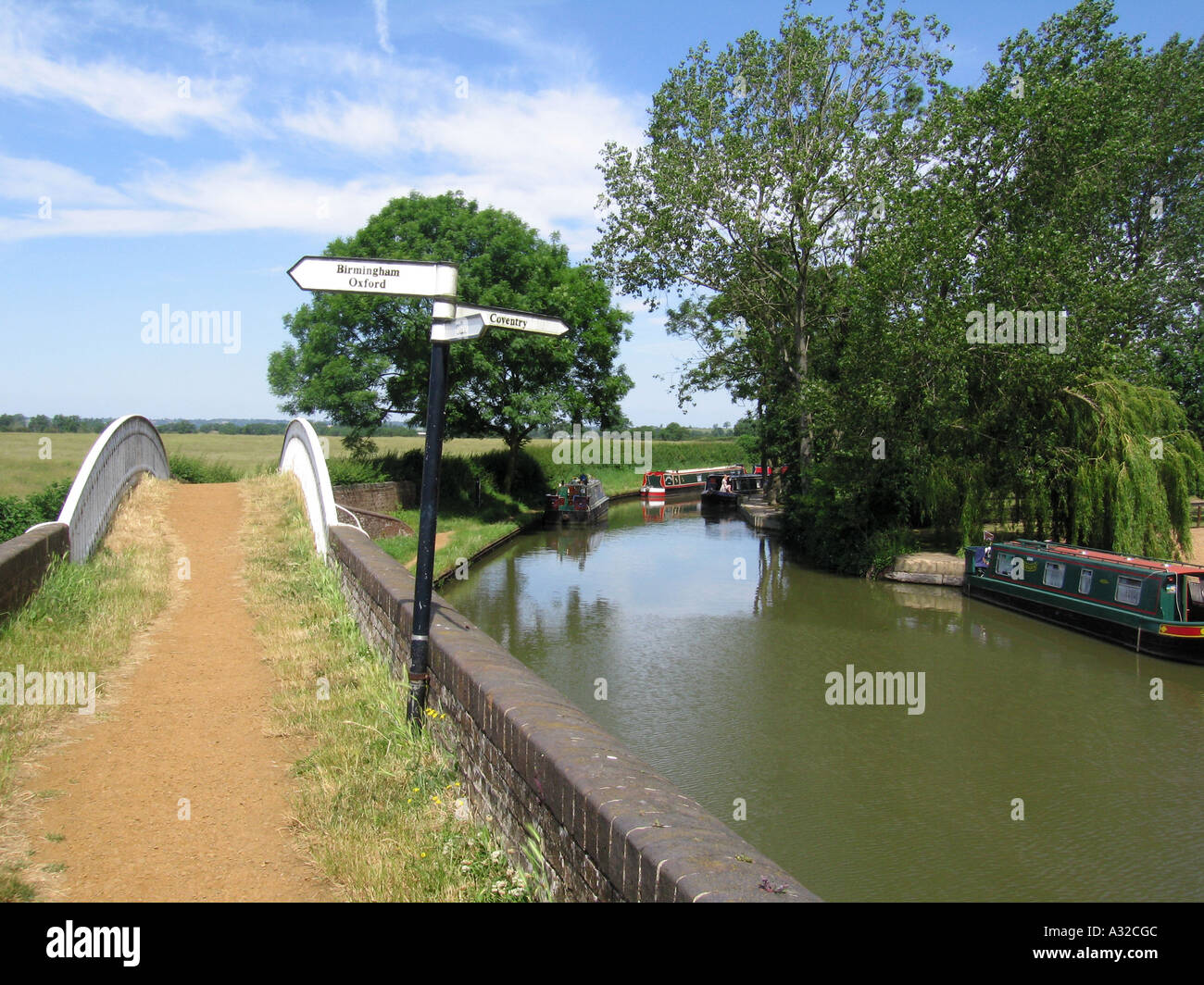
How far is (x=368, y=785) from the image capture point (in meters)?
4.87

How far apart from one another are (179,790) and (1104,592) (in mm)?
15056

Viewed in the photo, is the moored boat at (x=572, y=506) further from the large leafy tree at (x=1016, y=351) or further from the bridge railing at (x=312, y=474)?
the bridge railing at (x=312, y=474)

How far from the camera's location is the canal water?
7.78 m

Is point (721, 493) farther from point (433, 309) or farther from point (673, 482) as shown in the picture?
point (433, 309)

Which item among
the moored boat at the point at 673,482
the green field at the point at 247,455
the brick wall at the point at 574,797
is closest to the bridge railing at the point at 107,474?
the green field at the point at 247,455

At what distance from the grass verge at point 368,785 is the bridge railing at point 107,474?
3900 millimetres

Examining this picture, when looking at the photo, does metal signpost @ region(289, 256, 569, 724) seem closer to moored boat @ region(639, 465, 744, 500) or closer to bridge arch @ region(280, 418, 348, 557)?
bridge arch @ region(280, 418, 348, 557)

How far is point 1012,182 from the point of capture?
75.3 feet

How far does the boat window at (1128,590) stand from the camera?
14414 mm

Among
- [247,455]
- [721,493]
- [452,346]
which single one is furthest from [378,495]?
[721,493]

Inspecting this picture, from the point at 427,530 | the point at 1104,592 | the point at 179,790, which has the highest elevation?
the point at 427,530

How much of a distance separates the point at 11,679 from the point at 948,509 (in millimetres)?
20053
